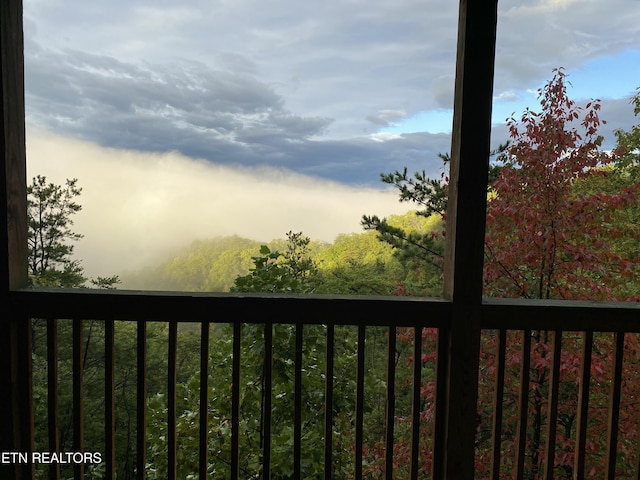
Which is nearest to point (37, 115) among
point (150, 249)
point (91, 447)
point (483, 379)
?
point (150, 249)

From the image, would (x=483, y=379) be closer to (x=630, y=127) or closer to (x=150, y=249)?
(x=150, y=249)

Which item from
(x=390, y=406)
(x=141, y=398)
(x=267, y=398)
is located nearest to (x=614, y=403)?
(x=390, y=406)

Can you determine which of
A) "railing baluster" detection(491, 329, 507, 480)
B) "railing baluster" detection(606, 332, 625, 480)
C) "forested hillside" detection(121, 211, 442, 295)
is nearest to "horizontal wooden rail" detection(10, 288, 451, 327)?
"railing baluster" detection(491, 329, 507, 480)

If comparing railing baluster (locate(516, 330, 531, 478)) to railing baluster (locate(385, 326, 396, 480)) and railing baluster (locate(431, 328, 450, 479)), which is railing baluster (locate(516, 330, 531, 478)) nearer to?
railing baluster (locate(431, 328, 450, 479))

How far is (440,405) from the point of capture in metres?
1.47

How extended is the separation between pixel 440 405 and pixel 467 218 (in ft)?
2.13

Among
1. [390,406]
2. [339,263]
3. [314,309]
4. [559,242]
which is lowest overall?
[390,406]

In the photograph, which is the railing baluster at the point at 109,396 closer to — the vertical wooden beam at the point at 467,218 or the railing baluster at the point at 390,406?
the railing baluster at the point at 390,406

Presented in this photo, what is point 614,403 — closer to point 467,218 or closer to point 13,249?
point 467,218

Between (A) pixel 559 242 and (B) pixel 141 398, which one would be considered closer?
(B) pixel 141 398

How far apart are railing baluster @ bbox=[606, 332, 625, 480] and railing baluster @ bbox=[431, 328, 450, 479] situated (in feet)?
1.98

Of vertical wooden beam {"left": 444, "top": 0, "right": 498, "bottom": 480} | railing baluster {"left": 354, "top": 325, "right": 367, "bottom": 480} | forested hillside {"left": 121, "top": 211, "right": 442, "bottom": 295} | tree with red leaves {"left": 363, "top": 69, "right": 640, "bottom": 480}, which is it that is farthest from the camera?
tree with red leaves {"left": 363, "top": 69, "right": 640, "bottom": 480}

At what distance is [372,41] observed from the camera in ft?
7.71

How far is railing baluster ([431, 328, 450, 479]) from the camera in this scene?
145 centimetres
